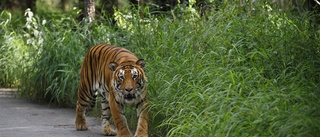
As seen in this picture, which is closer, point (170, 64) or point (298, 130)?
point (298, 130)

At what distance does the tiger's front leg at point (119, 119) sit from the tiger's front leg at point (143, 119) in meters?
0.18

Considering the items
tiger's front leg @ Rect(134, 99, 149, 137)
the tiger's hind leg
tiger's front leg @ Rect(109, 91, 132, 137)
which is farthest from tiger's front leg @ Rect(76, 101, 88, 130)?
tiger's front leg @ Rect(134, 99, 149, 137)

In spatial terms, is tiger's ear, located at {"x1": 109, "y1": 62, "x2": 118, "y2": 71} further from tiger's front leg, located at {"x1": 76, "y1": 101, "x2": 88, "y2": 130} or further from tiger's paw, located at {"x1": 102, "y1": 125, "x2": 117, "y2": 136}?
tiger's front leg, located at {"x1": 76, "y1": 101, "x2": 88, "y2": 130}

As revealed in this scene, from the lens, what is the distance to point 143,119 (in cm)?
787

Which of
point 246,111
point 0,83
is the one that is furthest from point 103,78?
point 0,83

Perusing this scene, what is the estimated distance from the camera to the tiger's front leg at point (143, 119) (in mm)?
7777

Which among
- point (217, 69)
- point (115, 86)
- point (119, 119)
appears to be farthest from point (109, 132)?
point (217, 69)

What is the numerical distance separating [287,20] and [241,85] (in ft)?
6.52

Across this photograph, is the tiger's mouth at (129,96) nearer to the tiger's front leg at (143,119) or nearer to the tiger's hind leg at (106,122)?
the tiger's front leg at (143,119)

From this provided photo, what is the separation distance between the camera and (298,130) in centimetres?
574

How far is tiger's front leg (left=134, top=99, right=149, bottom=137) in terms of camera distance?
778 cm

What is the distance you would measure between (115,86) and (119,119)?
37cm

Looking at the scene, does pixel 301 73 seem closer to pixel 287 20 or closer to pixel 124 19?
pixel 287 20

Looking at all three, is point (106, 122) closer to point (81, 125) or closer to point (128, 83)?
point (81, 125)
